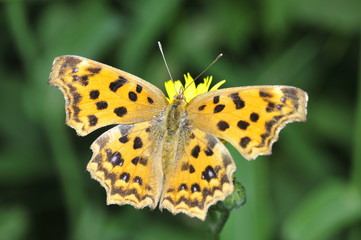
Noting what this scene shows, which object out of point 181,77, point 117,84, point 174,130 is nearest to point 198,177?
point 174,130

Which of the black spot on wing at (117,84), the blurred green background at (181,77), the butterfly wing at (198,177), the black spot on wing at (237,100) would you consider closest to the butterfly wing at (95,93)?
the black spot on wing at (117,84)

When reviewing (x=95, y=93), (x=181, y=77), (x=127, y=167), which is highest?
(x=95, y=93)

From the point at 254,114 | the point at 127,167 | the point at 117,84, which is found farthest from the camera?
the point at 117,84

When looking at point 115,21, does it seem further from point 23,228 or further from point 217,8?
point 23,228

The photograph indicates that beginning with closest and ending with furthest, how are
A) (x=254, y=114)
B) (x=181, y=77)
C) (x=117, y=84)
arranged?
(x=254, y=114), (x=117, y=84), (x=181, y=77)

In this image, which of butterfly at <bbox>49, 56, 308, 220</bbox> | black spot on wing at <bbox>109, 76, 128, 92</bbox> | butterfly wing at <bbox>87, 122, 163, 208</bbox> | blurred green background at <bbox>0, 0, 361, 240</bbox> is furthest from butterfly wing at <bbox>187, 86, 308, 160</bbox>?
blurred green background at <bbox>0, 0, 361, 240</bbox>

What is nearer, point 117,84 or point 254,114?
point 254,114

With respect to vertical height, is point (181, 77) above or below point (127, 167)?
above

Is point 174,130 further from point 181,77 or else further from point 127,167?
point 181,77
